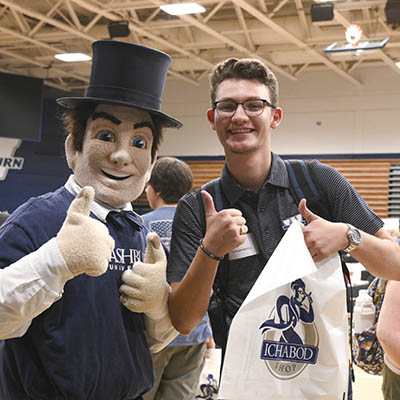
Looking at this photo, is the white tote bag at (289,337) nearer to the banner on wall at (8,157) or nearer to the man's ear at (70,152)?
the man's ear at (70,152)

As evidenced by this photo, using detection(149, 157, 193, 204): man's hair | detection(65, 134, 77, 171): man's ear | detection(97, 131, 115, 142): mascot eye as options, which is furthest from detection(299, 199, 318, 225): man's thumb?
detection(149, 157, 193, 204): man's hair

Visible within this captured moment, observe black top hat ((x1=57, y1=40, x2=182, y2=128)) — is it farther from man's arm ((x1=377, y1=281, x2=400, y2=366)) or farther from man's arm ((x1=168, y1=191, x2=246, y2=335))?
man's arm ((x1=377, y1=281, x2=400, y2=366))

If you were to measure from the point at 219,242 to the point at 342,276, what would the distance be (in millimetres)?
375

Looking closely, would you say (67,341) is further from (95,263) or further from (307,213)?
(307,213)

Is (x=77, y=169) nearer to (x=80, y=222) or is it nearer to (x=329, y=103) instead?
(x=80, y=222)

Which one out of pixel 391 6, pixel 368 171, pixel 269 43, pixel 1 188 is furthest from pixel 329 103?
pixel 1 188

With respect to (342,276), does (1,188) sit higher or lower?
higher

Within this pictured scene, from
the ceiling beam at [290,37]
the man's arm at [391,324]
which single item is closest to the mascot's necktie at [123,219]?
the man's arm at [391,324]

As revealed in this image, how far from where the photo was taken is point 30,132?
12742 mm

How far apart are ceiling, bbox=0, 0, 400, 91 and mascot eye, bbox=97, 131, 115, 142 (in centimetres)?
709

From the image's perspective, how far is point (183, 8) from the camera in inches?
344

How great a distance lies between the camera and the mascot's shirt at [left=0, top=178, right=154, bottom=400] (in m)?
1.64

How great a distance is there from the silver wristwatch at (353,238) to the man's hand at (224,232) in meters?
0.32

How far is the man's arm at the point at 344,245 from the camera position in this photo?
1.83m
